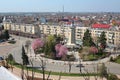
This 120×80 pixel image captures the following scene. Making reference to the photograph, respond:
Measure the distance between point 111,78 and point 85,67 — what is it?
7.33m

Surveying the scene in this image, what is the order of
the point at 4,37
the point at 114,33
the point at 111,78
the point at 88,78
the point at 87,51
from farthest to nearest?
the point at 4,37
the point at 114,33
the point at 87,51
the point at 88,78
the point at 111,78

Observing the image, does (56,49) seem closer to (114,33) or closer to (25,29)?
(114,33)

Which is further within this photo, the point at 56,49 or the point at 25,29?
the point at 25,29

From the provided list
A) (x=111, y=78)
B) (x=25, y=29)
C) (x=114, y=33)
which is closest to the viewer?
(x=111, y=78)

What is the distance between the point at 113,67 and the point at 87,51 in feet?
15.9

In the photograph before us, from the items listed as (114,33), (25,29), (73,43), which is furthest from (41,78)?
(25,29)

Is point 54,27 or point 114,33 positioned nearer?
point 114,33

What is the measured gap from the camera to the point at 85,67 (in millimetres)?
23656

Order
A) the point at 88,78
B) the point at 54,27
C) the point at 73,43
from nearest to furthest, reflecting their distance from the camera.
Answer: the point at 88,78 < the point at 73,43 < the point at 54,27

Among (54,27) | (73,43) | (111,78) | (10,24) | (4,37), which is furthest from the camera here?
(10,24)

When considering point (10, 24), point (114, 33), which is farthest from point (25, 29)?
point (114, 33)

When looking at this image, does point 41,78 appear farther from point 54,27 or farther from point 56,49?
point 54,27

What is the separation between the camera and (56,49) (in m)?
28.0

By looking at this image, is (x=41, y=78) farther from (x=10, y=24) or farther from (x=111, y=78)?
(x=10, y=24)
